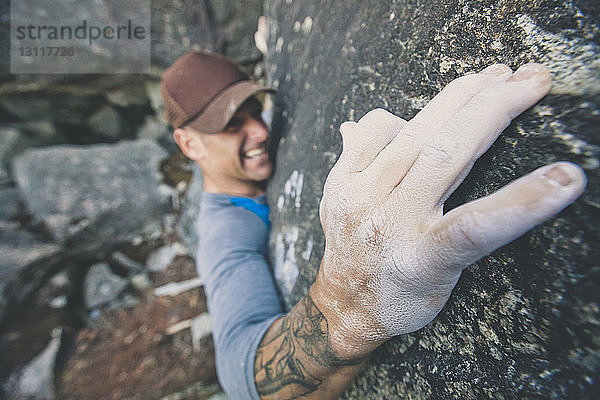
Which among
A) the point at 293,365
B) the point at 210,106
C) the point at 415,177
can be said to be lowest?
the point at 293,365

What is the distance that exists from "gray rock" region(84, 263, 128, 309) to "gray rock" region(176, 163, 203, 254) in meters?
0.68

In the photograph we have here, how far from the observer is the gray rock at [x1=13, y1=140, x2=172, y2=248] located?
2622mm

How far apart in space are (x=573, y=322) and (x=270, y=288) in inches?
32.4

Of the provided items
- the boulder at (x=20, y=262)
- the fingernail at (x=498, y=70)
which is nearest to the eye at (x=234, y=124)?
the fingernail at (x=498, y=70)

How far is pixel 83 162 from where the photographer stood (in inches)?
108

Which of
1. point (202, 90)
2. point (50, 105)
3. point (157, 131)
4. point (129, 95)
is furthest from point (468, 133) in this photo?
point (50, 105)

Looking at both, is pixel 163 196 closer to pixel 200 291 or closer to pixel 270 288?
pixel 200 291

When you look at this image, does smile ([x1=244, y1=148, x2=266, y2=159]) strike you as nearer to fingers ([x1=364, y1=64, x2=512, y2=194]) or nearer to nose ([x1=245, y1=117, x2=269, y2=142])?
nose ([x1=245, y1=117, x2=269, y2=142])

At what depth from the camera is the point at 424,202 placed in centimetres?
33

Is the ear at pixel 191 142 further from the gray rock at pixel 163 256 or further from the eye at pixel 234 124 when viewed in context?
the gray rock at pixel 163 256

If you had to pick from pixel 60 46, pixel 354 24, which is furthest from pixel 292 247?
pixel 60 46

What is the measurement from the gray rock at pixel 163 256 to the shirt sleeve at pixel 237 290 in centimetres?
182

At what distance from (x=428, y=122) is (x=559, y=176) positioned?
136 mm

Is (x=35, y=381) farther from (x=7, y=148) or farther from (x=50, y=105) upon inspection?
(x=50, y=105)
